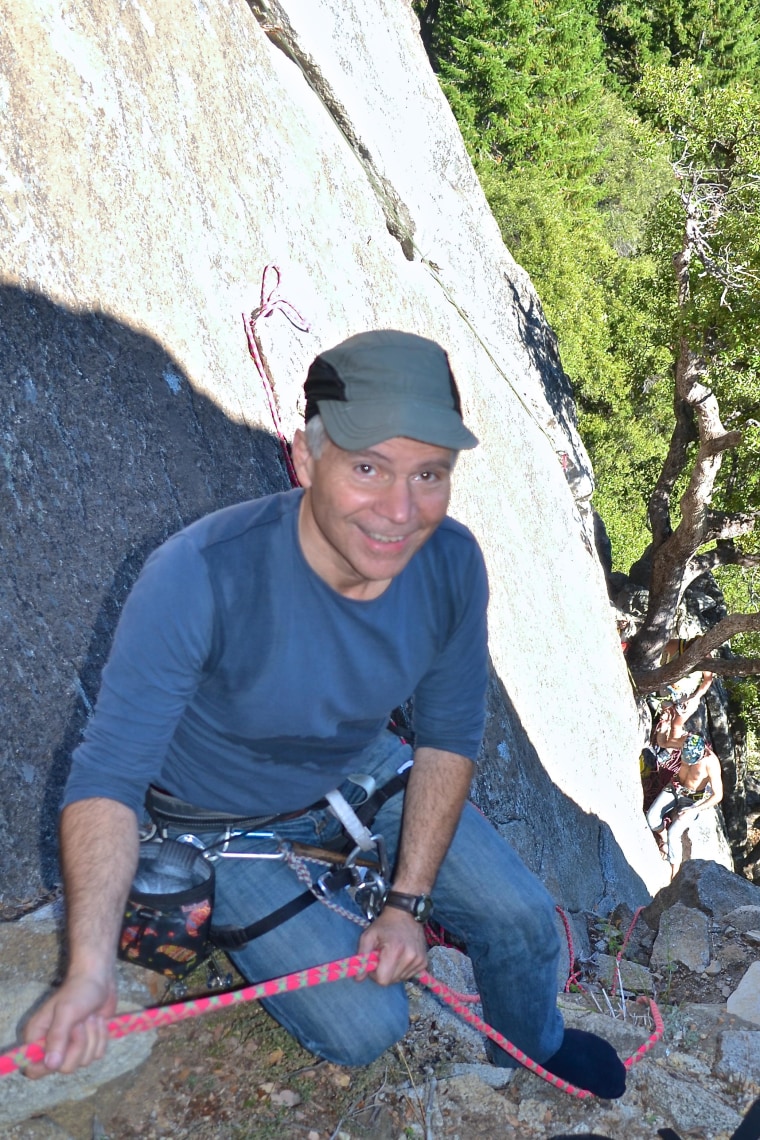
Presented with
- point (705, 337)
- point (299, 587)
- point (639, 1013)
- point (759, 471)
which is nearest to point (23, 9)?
point (299, 587)

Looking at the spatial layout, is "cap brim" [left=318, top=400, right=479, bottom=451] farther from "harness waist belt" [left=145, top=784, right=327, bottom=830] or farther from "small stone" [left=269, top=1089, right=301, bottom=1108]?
"small stone" [left=269, top=1089, right=301, bottom=1108]

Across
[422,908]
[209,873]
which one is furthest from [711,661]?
[209,873]

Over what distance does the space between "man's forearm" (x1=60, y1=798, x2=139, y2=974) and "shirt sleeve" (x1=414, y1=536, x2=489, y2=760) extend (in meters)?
0.99

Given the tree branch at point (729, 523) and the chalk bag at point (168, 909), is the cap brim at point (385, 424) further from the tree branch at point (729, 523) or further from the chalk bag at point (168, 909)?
the tree branch at point (729, 523)

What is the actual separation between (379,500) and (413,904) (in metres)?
1.13

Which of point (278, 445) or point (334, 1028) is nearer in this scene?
point (334, 1028)

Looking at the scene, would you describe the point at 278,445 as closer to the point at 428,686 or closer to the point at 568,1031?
the point at 428,686

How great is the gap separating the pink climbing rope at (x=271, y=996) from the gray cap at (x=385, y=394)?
135cm

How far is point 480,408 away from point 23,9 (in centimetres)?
588

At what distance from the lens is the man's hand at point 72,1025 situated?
2029mm

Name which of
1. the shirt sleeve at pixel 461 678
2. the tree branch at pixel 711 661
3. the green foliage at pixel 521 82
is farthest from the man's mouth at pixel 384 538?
the green foliage at pixel 521 82

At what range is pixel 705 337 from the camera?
1548 cm

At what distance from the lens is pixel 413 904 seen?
9.27 ft

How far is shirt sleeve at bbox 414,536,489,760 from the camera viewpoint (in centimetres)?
291
